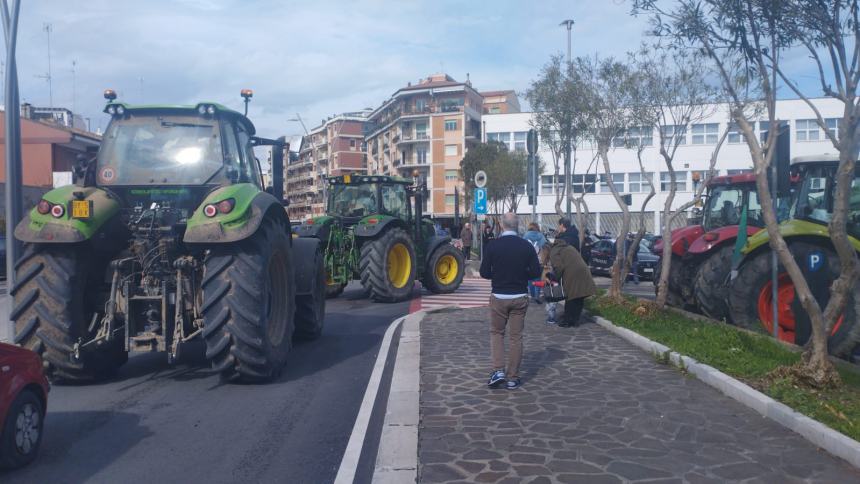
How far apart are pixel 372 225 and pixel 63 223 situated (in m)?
8.64

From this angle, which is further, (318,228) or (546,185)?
(546,185)

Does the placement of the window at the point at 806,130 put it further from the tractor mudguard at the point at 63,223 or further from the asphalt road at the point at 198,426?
the tractor mudguard at the point at 63,223

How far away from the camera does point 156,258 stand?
7223 mm

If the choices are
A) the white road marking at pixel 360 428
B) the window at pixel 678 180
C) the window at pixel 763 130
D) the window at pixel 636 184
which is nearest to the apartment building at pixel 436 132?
the window at pixel 636 184

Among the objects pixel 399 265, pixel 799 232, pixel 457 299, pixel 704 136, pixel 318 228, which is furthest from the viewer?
pixel 704 136

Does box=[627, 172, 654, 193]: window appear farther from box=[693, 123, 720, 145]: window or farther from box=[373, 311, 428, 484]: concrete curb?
box=[373, 311, 428, 484]: concrete curb

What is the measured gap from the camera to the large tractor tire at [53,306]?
6.85m

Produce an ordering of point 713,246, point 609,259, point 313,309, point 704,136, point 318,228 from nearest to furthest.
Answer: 1. point 313,309
2. point 713,246
3. point 318,228
4. point 609,259
5. point 704,136

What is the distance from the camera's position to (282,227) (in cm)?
815

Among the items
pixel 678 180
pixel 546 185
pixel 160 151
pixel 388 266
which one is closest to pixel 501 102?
pixel 546 185

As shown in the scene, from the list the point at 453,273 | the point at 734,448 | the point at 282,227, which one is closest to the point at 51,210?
the point at 282,227

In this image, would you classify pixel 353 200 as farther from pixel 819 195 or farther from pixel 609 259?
pixel 609 259

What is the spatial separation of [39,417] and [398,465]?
269 cm

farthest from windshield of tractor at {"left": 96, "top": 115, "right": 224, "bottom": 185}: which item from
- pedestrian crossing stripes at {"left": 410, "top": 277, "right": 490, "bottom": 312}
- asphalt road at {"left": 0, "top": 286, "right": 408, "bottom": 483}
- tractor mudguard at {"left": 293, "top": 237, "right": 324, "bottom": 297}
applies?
pedestrian crossing stripes at {"left": 410, "top": 277, "right": 490, "bottom": 312}
